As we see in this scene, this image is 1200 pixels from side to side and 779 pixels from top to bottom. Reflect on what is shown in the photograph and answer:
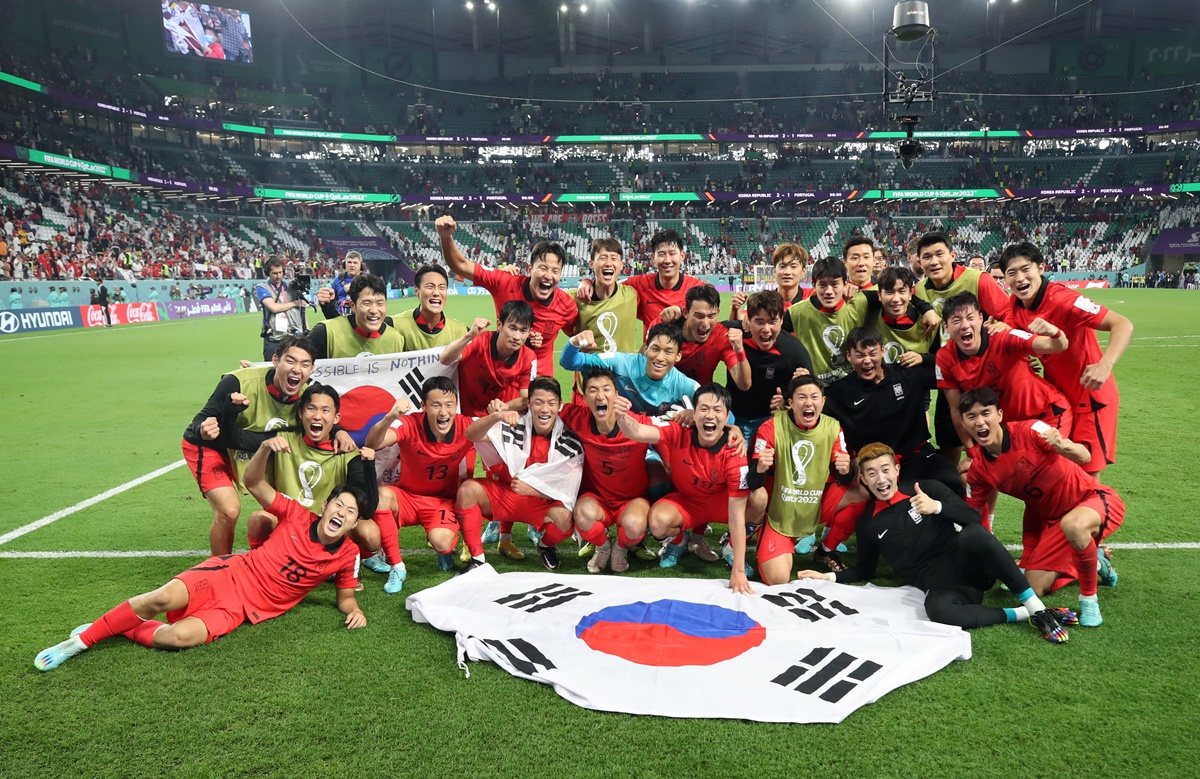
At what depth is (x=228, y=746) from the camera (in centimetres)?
307

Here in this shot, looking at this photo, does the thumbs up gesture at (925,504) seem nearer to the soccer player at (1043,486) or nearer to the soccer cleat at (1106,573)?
the soccer player at (1043,486)

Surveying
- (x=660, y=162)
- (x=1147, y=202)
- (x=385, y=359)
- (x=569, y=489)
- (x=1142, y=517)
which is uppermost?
(x=660, y=162)

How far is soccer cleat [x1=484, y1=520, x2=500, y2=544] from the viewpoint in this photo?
19.1 ft

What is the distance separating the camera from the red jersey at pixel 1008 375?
4.96 m

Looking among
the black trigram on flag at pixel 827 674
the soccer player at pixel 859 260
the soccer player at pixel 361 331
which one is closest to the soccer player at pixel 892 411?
the soccer player at pixel 859 260

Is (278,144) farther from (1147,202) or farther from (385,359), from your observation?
(1147,202)

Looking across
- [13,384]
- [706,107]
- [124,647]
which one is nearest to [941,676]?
[124,647]

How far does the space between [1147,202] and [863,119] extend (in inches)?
856

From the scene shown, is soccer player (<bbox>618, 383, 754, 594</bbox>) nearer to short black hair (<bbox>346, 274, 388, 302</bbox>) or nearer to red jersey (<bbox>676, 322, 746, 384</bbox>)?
red jersey (<bbox>676, 322, 746, 384</bbox>)

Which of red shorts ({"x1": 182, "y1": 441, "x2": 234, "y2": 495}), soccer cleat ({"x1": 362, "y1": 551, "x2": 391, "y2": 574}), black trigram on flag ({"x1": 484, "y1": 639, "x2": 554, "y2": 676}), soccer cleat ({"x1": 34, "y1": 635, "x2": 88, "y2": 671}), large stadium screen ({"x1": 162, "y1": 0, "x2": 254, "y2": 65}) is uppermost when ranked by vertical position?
large stadium screen ({"x1": 162, "y1": 0, "x2": 254, "y2": 65})

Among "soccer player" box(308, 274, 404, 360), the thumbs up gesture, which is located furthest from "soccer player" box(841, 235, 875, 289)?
"soccer player" box(308, 274, 404, 360)

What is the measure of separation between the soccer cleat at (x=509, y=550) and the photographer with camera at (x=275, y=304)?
585 cm

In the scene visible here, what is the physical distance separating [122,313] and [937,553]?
30.7 m

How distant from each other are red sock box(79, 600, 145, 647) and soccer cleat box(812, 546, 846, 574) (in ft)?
14.2
